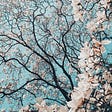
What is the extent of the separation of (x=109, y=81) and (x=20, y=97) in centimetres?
1551

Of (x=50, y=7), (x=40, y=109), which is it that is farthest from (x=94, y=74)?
(x=50, y=7)

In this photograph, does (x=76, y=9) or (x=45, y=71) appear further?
(x=45, y=71)

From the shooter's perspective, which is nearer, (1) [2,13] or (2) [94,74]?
(2) [94,74]

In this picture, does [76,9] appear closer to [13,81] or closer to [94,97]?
[94,97]

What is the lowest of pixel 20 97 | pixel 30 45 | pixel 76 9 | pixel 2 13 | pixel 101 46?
pixel 101 46

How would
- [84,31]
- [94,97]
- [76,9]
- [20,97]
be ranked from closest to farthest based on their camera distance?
[94,97]
[76,9]
[20,97]
[84,31]

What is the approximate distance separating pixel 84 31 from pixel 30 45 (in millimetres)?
3205

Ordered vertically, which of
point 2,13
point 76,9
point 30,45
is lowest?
point 76,9

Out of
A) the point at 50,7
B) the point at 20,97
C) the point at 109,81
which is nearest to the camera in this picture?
the point at 109,81

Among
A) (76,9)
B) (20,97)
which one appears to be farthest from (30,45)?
(76,9)

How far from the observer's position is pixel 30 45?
21859 millimetres

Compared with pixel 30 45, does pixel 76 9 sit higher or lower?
lower

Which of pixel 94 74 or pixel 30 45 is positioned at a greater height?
pixel 30 45

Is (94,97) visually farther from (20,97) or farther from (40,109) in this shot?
(20,97)
